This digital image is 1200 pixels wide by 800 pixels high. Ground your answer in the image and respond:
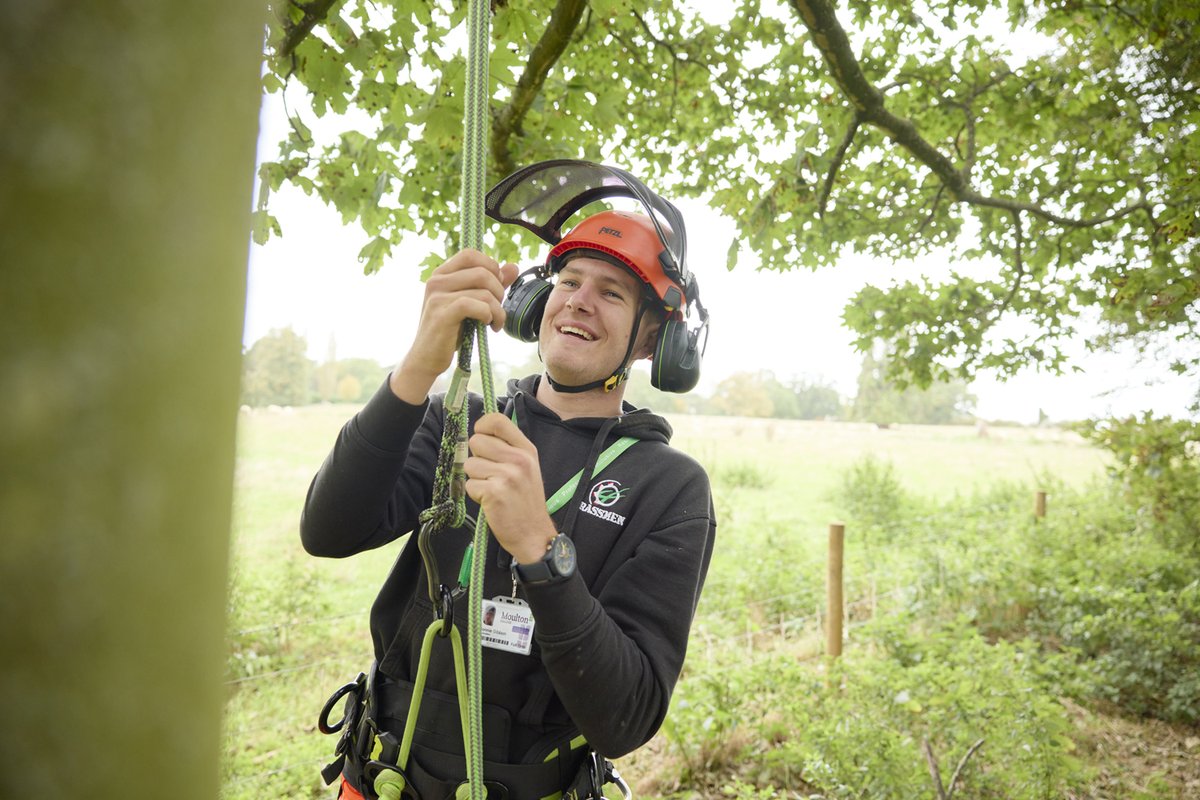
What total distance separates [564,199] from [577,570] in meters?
1.37

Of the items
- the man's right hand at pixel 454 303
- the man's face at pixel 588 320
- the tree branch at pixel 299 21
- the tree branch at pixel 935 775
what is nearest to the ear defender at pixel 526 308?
the man's face at pixel 588 320

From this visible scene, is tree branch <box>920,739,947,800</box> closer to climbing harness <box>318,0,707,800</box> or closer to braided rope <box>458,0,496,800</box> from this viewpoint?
climbing harness <box>318,0,707,800</box>

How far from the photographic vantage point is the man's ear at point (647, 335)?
230 centimetres

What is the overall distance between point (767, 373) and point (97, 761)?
189 feet

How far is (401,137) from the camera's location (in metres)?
3.25

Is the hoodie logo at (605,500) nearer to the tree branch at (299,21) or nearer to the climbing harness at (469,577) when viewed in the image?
the climbing harness at (469,577)

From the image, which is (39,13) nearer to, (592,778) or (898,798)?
(592,778)

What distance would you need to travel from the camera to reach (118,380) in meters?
0.30

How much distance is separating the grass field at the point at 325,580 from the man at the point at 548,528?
41cm

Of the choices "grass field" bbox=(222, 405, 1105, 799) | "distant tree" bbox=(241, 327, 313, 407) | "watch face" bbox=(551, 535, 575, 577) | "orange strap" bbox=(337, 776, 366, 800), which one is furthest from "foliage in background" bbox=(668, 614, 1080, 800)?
"distant tree" bbox=(241, 327, 313, 407)

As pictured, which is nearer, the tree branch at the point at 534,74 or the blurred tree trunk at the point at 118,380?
the blurred tree trunk at the point at 118,380

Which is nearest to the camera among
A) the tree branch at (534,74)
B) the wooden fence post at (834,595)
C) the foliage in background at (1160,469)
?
the tree branch at (534,74)

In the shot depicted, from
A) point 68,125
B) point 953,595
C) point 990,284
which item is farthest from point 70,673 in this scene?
point 953,595

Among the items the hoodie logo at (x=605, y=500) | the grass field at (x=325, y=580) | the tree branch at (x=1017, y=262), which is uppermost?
the tree branch at (x=1017, y=262)
